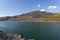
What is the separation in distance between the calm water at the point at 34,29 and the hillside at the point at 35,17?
11 cm

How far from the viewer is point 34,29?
3.36 metres

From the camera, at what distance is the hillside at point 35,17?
3318mm

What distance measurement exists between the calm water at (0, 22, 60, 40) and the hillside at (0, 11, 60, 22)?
0.37 feet

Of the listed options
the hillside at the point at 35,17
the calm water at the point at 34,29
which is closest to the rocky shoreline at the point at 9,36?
the calm water at the point at 34,29

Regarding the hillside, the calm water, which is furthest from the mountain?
the calm water

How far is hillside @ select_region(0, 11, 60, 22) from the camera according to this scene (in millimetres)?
3318

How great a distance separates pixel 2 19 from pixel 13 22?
0.32 meters

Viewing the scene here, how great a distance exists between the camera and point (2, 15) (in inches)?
132

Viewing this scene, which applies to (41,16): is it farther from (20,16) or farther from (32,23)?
(20,16)

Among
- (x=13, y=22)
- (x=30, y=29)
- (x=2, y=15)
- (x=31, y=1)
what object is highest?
(x=31, y=1)

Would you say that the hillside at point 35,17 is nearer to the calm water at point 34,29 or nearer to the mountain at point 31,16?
the mountain at point 31,16

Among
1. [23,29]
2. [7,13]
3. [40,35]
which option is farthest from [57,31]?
[7,13]

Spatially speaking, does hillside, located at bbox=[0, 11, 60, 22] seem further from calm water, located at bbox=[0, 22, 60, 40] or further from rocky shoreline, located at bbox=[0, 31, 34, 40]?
rocky shoreline, located at bbox=[0, 31, 34, 40]

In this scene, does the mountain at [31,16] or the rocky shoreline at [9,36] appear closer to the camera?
the rocky shoreline at [9,36]
